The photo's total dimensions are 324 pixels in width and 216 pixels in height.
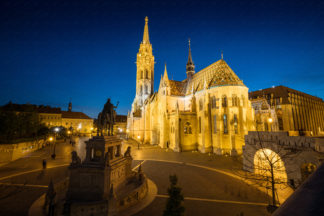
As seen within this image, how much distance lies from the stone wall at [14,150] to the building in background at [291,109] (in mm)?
49826

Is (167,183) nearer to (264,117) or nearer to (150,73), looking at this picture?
(264,117)

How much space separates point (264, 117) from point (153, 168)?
29033 millimetres

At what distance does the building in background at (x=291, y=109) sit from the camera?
Result: 40.6 meters

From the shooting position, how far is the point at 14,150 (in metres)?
20.6

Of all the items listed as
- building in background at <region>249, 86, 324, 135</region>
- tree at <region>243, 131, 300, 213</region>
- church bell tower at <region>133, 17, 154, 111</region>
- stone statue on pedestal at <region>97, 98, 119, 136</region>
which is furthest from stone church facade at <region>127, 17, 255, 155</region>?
stone statue on pedestal at <region>97, 98, 119, 136</region>

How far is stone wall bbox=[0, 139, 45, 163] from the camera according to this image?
62.7ft

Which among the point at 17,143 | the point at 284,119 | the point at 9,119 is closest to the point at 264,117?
the point at 284,119

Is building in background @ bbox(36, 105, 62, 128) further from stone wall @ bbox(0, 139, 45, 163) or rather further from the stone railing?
the stone railing

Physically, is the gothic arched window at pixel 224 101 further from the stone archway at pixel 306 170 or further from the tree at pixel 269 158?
the stone archway at pixel 306 170

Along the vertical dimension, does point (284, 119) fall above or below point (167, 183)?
above

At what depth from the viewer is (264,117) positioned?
109ft

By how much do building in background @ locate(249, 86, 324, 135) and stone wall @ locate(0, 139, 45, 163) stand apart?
49.8 m

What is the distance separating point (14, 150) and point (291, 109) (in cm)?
5869

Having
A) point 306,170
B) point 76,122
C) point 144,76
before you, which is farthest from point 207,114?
point 76,122
